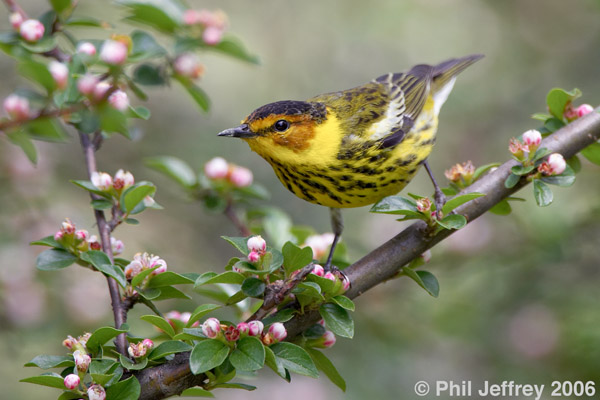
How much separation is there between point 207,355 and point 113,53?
1.31 m

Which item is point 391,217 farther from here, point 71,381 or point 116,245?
point 71,381

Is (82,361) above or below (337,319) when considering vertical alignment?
below

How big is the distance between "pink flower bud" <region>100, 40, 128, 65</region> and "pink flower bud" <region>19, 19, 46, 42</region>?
26 centimetres

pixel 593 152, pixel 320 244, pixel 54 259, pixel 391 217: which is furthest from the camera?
pixel 391 217

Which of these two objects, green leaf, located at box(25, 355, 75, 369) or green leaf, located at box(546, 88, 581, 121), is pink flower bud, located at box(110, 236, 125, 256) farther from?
green leaf, located at box(546, 88, 581, 121)

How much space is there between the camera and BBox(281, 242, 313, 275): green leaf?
1.88 m

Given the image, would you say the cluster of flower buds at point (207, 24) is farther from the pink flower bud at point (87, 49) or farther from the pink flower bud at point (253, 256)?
the pink flower bud at point (253, 256)

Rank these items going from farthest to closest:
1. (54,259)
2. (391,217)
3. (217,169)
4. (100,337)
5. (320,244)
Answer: (391,217) → (217,169) → (320,244) → (54,259) → (100,337)

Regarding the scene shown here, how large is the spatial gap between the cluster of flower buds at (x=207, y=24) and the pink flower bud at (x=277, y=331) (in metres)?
1.62

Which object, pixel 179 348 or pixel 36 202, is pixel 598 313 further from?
pixel 36 202

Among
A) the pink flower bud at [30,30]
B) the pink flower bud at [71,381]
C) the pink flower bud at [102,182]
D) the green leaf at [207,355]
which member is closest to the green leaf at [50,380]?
the pink flower bud at [71,381]

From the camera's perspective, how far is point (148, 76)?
303cm

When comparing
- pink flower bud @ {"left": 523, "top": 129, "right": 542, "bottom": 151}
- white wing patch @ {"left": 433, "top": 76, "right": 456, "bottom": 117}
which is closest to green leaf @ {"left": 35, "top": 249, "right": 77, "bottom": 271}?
pink flower bud @ {"left": 523, "top": 129, "right": 542, "bottom": 151}

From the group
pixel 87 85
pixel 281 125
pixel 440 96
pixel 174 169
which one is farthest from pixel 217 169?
pixel 440 96
